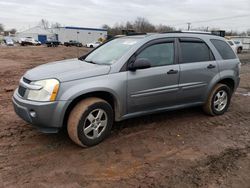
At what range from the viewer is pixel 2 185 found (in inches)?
124

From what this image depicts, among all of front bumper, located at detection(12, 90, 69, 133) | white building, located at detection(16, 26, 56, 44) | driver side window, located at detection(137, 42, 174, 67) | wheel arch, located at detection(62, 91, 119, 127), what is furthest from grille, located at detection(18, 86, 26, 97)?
white building, located at detection(16, 26, 56, 44)

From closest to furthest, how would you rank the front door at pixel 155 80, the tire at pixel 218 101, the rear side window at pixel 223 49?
the front door at pixel 155 80 → the tire at pixel 218 101 → the rear side window at pixel 223 49

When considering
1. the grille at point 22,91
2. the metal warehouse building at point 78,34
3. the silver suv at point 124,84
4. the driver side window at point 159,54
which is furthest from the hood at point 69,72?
the metal warehouse building at point 78,34

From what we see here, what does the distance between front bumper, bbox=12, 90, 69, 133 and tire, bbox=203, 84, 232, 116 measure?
3218mm

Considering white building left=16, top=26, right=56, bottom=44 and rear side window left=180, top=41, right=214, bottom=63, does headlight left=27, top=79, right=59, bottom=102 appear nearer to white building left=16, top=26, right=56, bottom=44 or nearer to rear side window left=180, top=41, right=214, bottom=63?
rear side window left=180, top=41, right=214, bottom=63

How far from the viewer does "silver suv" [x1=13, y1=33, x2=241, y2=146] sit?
12.7 feet

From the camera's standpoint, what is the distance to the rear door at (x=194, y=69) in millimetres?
5070

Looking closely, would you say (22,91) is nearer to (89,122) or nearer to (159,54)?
(89,122)

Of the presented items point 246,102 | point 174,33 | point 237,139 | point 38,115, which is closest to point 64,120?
point 38,115

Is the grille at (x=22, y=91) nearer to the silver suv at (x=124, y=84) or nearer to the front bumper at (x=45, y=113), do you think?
the silver suv at (x=124, y=84)

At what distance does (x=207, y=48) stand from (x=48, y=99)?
3484mm

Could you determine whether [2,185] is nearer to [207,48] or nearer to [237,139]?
[237,139]

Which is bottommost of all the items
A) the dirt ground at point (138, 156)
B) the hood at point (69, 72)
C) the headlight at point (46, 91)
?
the dirt ground at point (138, 156)

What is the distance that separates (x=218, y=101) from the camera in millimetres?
5840
